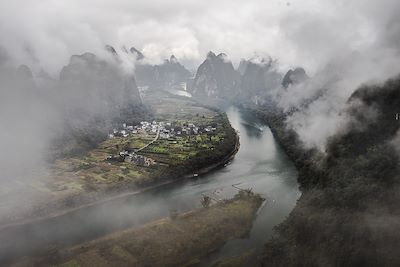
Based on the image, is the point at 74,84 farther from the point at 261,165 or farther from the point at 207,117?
the point at 261,165

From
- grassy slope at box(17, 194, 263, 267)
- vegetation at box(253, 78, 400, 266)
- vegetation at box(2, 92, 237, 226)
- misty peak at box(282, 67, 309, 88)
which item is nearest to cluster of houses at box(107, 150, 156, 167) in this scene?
vegetation at box(2, 92, 237, 226)

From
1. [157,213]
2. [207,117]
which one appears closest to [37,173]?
[157,213]

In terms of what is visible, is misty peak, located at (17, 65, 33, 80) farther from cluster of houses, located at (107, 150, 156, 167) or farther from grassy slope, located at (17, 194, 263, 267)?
grassy slope, located at (17, 194, 263, 267)

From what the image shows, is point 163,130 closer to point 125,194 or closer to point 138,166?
point 138,166

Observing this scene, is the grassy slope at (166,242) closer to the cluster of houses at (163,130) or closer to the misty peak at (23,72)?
the cluster of houses at (163,130)

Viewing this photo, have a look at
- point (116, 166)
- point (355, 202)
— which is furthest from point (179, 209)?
point (116, 166)

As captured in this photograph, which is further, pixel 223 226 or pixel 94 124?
pixel 94 124

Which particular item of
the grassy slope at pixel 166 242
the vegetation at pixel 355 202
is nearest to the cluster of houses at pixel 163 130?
the vegetation at pixel 355 202
